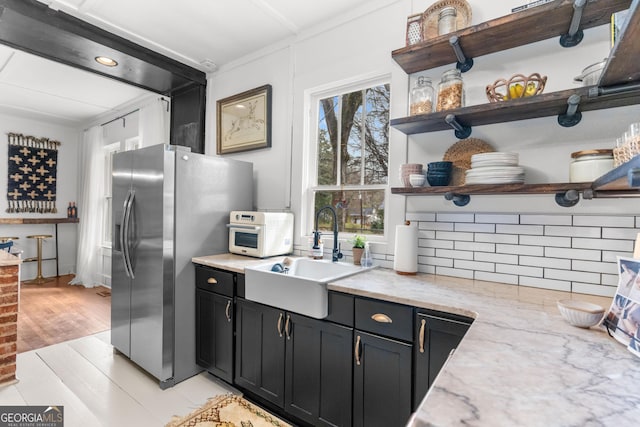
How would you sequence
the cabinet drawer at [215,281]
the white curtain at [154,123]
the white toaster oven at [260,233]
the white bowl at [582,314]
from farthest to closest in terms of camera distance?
1. the white curtain at [154,123]
2. the white toaster oven at [260,233]
3. the cabinet drawer at [215,281]
4. the white bowl at [582,314]

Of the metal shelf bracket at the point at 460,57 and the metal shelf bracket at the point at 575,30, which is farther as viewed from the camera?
the metal shelf bracket at the point at 460,57

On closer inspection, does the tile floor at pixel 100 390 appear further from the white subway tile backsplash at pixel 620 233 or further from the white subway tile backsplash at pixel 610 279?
the white subway tile backsplash at pixel 620 233

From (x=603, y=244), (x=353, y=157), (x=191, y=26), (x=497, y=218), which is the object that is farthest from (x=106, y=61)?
(x=603, y=244)

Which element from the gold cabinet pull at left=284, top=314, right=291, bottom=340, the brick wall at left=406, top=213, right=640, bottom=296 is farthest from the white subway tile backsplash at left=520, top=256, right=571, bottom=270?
the gold cabinet pull at left=284, top=314, right=291, bottom=340

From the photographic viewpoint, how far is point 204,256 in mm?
2510

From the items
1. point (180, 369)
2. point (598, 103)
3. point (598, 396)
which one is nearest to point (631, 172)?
point (598, 396)

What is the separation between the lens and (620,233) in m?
1.51

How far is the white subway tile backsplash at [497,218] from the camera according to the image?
5.83 feet

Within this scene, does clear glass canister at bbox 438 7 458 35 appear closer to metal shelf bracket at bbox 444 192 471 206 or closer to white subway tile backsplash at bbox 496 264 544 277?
metal shelf bracket at bbox 444 192 471 206

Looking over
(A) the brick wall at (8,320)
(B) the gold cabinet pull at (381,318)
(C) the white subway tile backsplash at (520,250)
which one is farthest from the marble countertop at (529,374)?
(A) the brick wall at (8,320)

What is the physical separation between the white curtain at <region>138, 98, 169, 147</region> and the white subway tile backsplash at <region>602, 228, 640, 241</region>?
4.07 meters

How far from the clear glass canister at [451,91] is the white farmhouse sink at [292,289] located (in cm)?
111

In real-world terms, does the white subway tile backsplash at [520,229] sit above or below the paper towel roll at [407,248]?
above

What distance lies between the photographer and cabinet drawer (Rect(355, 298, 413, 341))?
4.72 feet
